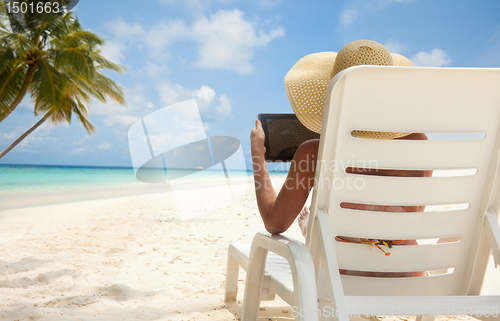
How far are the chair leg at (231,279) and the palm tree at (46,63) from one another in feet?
22.9

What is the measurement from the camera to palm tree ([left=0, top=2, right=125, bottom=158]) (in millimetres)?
6902

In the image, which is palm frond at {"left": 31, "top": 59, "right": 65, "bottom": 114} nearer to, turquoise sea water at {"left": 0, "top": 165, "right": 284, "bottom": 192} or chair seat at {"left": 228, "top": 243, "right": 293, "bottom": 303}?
chair seat at {"left": 228, "top": 243, "right": 293, "bottom": 303}

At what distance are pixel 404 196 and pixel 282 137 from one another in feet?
3.72

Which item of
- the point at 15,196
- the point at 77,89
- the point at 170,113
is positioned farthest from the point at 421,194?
the point at 15,196

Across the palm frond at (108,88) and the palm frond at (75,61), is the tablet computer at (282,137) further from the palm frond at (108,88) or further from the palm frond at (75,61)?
the palm frond at (108,88)

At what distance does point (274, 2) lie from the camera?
56.5 m

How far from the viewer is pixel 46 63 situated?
7.43 metres

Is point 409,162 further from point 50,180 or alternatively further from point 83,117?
point 50,180

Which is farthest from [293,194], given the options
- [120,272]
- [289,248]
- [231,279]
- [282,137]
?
[120,272]

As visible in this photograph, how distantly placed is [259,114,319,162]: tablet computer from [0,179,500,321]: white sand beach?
1005 mm

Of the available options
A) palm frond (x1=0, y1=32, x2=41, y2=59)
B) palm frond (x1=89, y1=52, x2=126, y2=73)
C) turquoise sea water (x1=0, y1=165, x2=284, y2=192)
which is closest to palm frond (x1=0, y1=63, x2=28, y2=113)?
palm frond (x1=0, y1=32, x2=41, y2=59)

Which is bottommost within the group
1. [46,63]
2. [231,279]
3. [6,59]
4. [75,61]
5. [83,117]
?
[231,279]

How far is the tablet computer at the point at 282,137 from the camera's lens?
1.97 m

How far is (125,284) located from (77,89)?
8.62 meters
